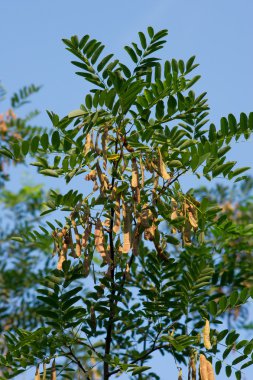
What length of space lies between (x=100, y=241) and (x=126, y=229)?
0.29 feet

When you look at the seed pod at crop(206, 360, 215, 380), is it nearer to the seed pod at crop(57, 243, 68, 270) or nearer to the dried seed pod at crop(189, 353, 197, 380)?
the dried seed pod at crop(189, 353, 197, 380)

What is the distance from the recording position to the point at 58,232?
257cm

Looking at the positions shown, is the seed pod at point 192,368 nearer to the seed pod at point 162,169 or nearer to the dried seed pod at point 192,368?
the dried seed pod at point 192,368

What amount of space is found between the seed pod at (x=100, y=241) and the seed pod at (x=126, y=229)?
66 millimetres

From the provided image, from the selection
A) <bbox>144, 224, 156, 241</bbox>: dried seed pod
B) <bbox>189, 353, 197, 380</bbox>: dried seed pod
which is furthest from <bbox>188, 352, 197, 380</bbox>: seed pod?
<bbox>144, 224, 156, 241</bbox>: dried seed pod

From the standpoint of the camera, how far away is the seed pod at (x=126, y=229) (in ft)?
7.73

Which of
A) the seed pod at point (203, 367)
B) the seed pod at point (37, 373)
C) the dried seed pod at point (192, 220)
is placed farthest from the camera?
the dried seed pod at point (192, 220)

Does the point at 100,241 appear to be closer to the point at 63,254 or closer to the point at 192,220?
the point at 63,254

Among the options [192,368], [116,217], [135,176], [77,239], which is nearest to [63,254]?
[77,239]

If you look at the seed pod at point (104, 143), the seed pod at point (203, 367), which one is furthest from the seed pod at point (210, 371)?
the seed pod at point (104, 143)

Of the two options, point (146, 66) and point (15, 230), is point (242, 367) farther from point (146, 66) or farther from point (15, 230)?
point (15, 230)

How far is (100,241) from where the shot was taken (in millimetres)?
2389

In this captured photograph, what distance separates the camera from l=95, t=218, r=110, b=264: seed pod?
7.78ft

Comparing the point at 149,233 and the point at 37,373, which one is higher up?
the point at 149,233
